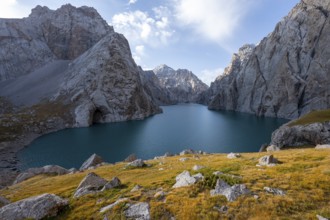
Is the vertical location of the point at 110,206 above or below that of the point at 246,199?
below

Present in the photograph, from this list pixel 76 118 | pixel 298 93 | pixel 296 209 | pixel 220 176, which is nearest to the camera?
pixel 296 209

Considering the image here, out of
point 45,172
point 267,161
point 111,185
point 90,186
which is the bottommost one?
point 45,172

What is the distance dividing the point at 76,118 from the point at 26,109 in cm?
4351

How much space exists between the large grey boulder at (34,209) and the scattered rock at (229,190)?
11.9m

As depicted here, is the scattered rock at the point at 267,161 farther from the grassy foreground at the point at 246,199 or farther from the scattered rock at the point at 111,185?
the scattered rock at the point at 111,185

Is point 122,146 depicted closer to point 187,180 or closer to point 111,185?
point 111,185

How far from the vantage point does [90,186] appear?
70.5 feet

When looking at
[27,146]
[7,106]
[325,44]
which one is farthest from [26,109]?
[325,44]

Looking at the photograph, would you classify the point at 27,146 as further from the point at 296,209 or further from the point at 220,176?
the point at 296,209

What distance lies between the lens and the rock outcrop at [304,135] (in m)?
59.5

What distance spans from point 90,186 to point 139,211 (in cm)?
838

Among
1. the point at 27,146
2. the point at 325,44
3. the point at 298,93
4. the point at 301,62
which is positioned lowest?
the point at 27,146

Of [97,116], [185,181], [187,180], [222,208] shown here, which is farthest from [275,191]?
[97,116]

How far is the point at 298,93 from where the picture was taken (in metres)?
177
